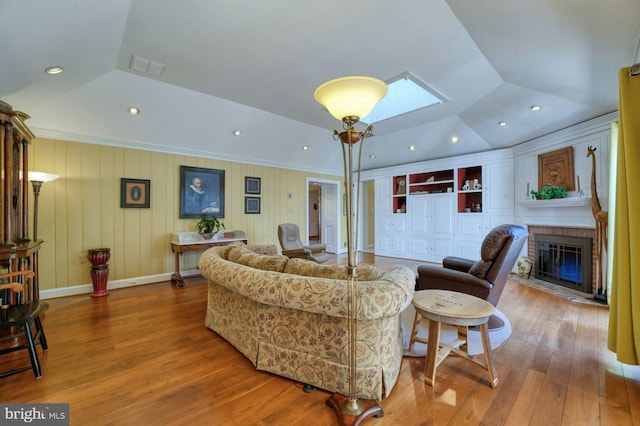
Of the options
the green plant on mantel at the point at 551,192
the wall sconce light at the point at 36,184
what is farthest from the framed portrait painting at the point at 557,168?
the wall sconce light at the point at 36,184

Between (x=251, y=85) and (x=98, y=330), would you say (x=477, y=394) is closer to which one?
(x=98, y=330)

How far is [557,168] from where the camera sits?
174 inches

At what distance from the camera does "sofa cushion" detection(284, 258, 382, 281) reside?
6.47 feet

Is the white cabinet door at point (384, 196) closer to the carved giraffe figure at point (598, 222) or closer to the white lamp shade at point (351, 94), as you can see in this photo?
the carved giraffe figure at point (598, 222)

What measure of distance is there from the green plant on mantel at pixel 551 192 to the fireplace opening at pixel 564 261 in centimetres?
68

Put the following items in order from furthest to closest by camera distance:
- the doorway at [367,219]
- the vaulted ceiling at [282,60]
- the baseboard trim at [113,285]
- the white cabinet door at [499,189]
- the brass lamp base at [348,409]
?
1. the doorway at [367,219]
2. the white cabinet door at [499,189]
3. the baseboard trim at [113,285]
4. the vaulted ceiling at [282,60]
5. the brass lamp base at [348,409]

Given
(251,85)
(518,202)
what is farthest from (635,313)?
(251,85)

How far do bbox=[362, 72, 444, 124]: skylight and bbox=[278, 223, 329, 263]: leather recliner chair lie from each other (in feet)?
9.25

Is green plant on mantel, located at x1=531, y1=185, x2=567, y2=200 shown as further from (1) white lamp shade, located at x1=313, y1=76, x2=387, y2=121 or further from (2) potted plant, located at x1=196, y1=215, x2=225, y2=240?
(2) potted plant, located at x1=196, y1=215, x2=225, y2=240

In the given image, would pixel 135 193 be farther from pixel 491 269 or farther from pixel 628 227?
pixel 628 227

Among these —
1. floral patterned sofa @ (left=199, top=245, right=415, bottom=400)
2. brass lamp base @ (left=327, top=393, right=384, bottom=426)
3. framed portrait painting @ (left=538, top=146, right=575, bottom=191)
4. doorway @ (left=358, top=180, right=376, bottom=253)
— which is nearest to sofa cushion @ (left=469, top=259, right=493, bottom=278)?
floral patterned sofa @ (left=199, top=245, right=415, bottom=400)

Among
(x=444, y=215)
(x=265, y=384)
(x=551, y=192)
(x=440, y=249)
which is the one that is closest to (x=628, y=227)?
(x=265, y=384)

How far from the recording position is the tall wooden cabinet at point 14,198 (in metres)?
2.41

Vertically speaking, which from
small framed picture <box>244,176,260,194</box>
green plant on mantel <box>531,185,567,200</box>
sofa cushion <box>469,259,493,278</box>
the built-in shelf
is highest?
small framed picture <box>244,176,260,194</box>
